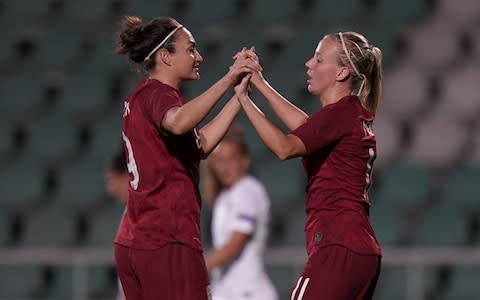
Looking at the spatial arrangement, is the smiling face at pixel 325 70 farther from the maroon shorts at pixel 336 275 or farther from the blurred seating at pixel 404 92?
the blurred seating at pixel 404 92

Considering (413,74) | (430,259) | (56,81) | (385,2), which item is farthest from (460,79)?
(56,81)

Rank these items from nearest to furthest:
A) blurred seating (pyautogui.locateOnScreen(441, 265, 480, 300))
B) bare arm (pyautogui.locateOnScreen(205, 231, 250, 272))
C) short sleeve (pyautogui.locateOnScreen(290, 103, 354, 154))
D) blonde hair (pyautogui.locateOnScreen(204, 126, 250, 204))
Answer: short sleeve (pyautogui.locateOnScreen(290, 103, 354, 154)) → bare arm (pyautogui.locateOnScreen(205, 231, 250, 272)) → blonde hair (pyautogui.locateOnScreen(204, 126, 250, 204)) → blurred seating (pyautogui.locateOnScreen(441, 265, 480, 300))

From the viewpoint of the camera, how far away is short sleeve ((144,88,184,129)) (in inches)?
169

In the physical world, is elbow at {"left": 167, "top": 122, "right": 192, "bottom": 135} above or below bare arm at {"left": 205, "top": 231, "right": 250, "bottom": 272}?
above

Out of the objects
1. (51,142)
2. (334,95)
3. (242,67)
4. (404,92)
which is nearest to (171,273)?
(242,67)

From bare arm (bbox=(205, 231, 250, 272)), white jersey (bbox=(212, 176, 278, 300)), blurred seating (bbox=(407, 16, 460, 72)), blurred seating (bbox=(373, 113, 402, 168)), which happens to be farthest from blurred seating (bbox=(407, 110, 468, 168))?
bare arm (bbox=(205, 231, 250, 272))

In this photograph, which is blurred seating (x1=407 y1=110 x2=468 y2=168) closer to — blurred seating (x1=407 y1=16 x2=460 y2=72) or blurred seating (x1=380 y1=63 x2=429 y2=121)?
blurred seating (x1=380 y1=63 x2=429 y2=121)

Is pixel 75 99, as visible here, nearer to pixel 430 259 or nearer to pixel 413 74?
pixel 413 74

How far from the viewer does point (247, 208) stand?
20.1 ft

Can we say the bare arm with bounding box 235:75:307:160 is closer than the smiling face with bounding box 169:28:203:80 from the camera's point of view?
Yes

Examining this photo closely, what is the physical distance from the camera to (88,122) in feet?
32.9

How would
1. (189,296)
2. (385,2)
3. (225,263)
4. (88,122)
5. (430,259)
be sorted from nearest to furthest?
(189,296) → (225,263) → (430,259) → (88,122) → (385,2)

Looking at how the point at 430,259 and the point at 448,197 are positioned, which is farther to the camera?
the point at 448,197

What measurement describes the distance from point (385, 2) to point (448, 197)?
2191mm
